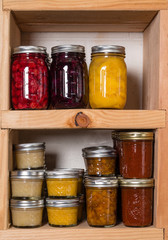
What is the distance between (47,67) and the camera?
4.02 feet

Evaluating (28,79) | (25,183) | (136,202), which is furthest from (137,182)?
(28,79)

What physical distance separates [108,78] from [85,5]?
223 mm

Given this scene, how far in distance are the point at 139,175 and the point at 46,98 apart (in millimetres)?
356

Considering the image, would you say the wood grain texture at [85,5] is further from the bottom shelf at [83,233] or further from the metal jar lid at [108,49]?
the bottom shelf at [83,233]

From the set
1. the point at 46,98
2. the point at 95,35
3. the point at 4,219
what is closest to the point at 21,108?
the point at 46,98

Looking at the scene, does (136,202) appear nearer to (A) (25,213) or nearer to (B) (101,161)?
(B) (101,161)

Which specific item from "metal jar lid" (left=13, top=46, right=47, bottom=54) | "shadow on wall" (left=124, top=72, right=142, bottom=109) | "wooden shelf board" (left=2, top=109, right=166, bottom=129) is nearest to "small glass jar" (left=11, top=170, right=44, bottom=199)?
"wooden shelf board" (left=2, top=109, right=166, bottom=129)

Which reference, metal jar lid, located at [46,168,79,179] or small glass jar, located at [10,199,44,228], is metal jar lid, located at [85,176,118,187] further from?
small glass jar, located at [10,199,44,228]

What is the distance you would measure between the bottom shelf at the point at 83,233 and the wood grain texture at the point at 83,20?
2.09ft

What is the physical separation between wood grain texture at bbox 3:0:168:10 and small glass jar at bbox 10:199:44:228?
566 mm

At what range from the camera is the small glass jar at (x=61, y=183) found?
3.86 ft

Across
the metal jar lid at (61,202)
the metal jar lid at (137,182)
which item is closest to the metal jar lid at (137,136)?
the metal jar lid at (137,182)

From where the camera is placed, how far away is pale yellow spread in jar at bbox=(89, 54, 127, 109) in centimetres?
118

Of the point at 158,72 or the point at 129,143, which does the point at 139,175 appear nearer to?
the point at 129,143
